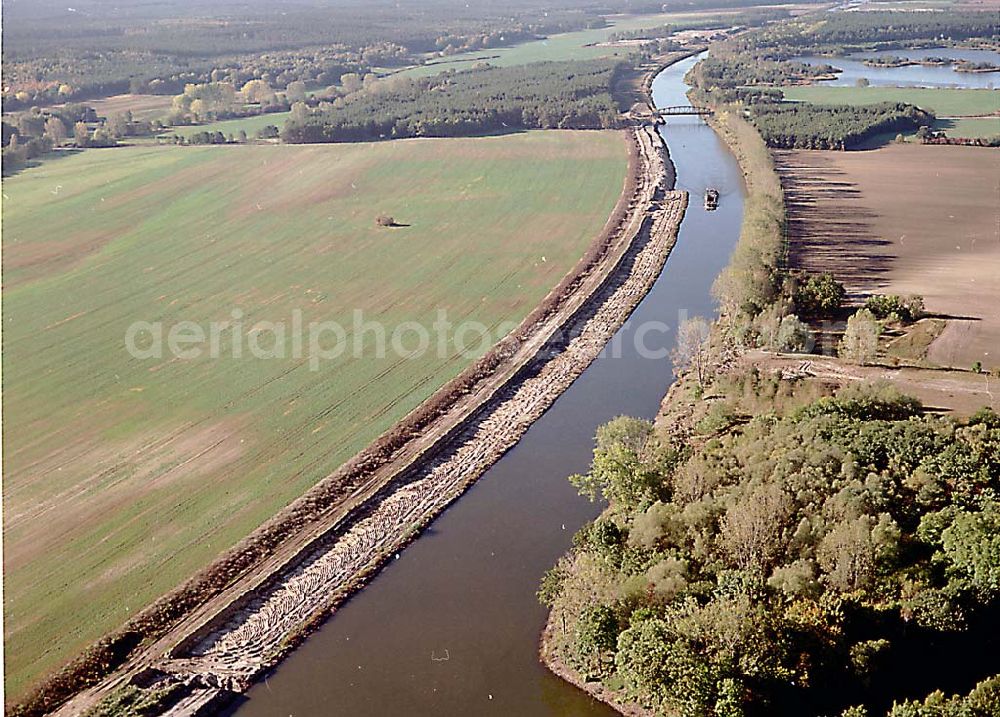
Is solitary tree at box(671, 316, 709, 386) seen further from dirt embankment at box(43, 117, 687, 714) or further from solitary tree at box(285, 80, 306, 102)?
solitary tree at box(285, 80, 306, 102)

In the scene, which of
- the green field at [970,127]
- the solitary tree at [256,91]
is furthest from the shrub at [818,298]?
the solitary tree at [256,91]

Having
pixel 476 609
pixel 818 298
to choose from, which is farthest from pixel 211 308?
pixel 818 298

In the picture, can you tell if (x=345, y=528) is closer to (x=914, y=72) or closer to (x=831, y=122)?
(x=831, y=122)

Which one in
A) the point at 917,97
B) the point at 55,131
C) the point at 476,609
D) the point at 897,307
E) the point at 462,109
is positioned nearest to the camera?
the point at 476,609

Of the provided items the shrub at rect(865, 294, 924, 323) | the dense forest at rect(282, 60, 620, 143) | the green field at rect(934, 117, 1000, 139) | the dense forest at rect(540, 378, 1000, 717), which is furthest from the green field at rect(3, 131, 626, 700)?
the green field at rect(934, 117, 1000, 139)

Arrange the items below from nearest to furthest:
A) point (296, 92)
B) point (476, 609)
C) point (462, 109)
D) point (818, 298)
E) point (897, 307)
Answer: point (476, 609)
point (897, 307)
point (818, 298)
point (462, 109)
point (296, 92)

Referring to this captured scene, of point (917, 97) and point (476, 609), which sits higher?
point (917, 97)
